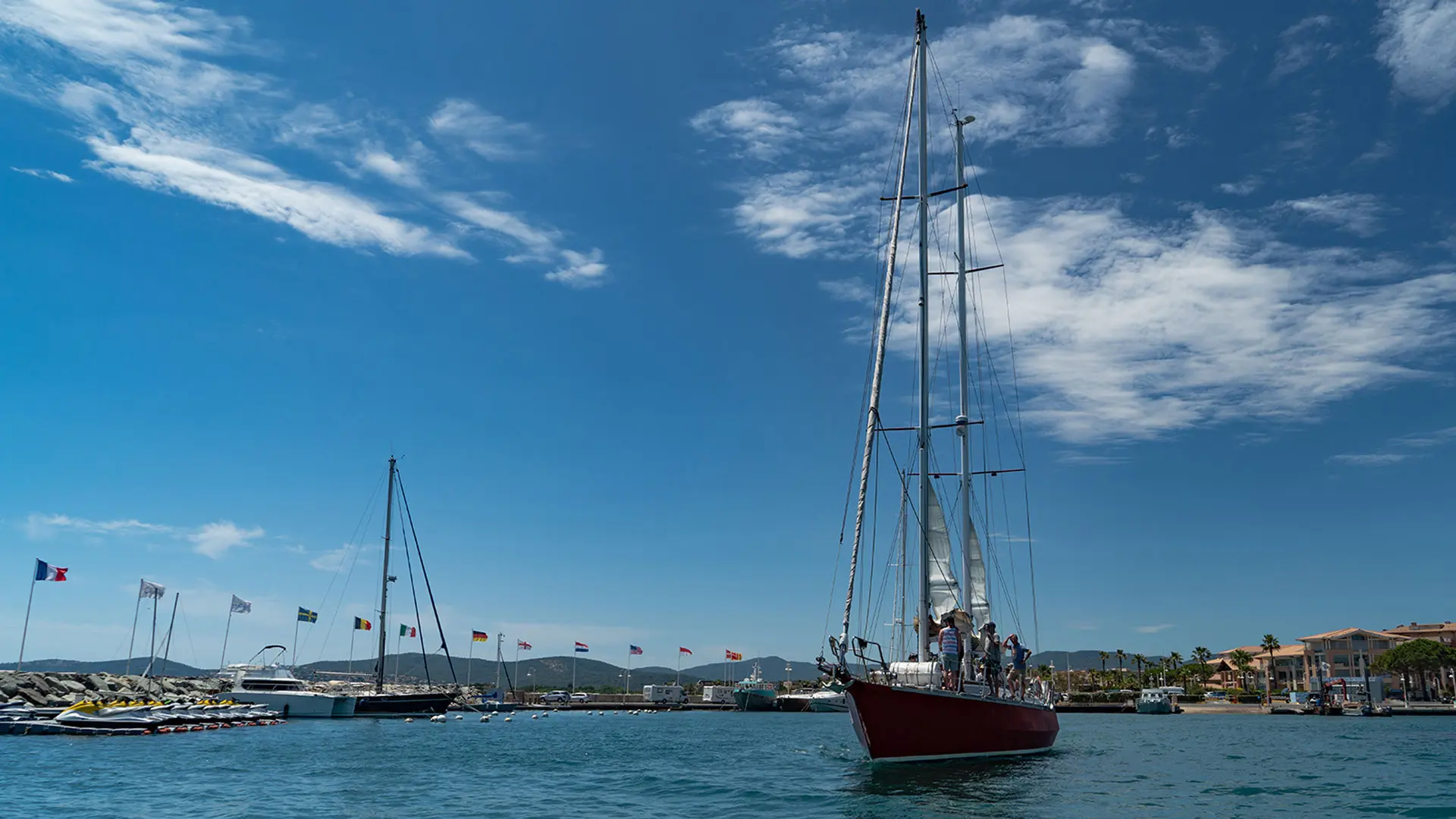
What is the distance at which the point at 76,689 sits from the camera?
8625 centimetres

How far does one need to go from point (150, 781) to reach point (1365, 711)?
138387mm

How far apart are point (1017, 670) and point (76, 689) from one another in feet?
280

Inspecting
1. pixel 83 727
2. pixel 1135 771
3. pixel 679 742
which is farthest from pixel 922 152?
pixel 83 727

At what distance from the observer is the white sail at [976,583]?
152 feet

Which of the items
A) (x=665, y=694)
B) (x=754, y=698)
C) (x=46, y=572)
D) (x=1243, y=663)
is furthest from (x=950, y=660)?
(x=1243, y=663)

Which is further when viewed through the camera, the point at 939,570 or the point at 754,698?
the point at 754,698

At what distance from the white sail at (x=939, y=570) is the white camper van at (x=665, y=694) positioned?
134109mm

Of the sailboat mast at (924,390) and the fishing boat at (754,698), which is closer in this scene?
the sailboat mast at (924,390)

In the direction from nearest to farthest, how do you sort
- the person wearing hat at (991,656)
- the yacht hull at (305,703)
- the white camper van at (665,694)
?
the person wearing hat at (991,656) < the yacht hull at (305,703) < the white camper van at (665,694)

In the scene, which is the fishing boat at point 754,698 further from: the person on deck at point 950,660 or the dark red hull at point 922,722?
the person on deck at point 950,660

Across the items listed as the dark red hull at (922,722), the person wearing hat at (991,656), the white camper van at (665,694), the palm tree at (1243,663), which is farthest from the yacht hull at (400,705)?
the palm tree at (1243,663)

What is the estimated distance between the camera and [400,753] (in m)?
53.6

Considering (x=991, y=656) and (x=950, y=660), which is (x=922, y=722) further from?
(x=991, y=656)

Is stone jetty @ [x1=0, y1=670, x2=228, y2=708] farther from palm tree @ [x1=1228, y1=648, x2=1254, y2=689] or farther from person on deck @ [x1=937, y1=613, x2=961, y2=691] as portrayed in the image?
palm tree @ [x1=1228, y1=648, x2=1254, y2=689]
